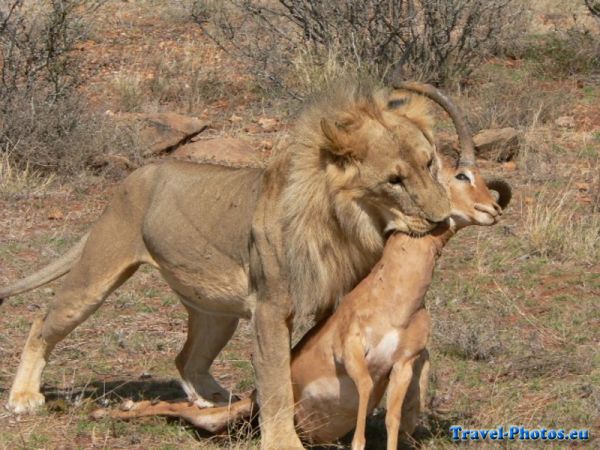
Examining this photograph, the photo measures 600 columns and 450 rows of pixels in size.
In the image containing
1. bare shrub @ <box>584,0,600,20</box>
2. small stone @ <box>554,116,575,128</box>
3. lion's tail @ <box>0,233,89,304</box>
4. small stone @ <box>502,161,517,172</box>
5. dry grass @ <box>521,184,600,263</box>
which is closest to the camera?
lion's tail @ <box>0,233,89,304</box>

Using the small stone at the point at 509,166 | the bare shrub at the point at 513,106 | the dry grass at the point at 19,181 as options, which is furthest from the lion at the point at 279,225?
the bare shrub at the point at 513,106

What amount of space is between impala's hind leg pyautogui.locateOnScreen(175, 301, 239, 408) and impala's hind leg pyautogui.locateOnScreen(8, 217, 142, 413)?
474mm

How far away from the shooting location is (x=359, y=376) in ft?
15.5

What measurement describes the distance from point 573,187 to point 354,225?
556cm

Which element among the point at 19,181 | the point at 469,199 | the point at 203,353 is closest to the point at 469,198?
the point at 469,199

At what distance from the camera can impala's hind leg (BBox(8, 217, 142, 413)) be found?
5.99m

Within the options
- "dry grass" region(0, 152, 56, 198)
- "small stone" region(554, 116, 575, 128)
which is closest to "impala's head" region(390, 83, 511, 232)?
"dry grass" region(0, 152, 56, 198)

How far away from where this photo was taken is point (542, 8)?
18.0 meters

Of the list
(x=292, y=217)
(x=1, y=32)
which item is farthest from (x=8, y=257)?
(x=292, y=217)

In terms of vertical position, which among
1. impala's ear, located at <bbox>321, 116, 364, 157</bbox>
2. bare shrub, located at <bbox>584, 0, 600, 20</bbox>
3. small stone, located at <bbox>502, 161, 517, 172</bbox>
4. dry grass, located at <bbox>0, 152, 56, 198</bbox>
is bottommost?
dry grass, located at <bbox>0, 152, 56, 198</bbox>

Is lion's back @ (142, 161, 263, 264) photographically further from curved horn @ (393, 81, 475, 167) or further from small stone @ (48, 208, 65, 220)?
small stone @ (48, 208, 65, 220)

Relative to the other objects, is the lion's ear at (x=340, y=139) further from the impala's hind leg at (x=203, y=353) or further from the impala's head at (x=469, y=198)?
the impala's hind leg at (x=203, y=353)

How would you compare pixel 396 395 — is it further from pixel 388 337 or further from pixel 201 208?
pixel 201 208

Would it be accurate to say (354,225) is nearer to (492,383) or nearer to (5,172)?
(492,383)
